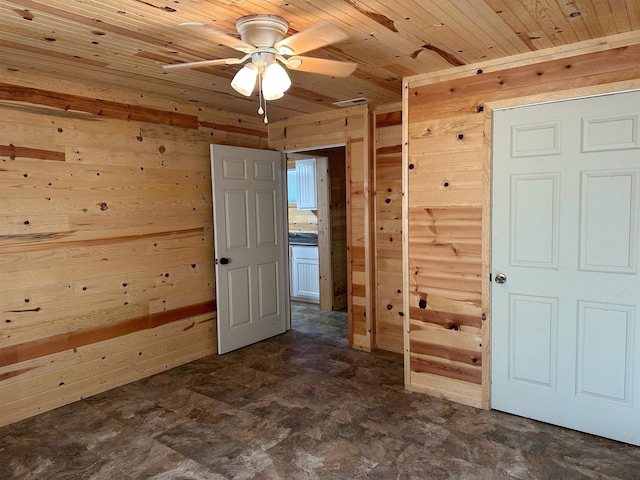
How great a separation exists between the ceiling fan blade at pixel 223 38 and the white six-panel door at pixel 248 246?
200 centimetres

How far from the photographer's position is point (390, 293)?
4270 millimetres

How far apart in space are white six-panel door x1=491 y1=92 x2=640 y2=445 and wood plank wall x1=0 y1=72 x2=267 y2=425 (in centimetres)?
260

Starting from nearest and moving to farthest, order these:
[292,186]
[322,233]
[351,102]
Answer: [351,102] < [322,233] < [292,186]

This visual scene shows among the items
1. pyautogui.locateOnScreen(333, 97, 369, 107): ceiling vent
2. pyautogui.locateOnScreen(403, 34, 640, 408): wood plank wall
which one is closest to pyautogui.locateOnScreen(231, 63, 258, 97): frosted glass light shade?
pyautogui.locateOnScreen(403, 34, 640, 408): wood plank wall

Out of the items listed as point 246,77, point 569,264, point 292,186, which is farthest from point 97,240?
point 292,186

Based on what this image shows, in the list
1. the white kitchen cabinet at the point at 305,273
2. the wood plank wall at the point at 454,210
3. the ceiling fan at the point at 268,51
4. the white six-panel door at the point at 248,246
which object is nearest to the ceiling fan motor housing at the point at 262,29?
the ceiling fan at the point at 268,51

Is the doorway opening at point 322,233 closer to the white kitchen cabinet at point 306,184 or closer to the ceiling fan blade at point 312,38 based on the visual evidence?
the white kitchen cabinet at point 306,184

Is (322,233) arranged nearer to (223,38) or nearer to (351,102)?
(351,102)

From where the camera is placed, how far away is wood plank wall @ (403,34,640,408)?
2.86 metres

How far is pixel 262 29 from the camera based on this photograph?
7.05 ft

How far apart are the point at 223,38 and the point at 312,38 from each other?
0.40 metres

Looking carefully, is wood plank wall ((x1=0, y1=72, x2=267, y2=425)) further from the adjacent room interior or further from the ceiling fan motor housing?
the ceiling fan motor housing

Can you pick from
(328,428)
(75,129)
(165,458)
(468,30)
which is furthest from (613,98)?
(75,129)

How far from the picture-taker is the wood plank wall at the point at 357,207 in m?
4.21
